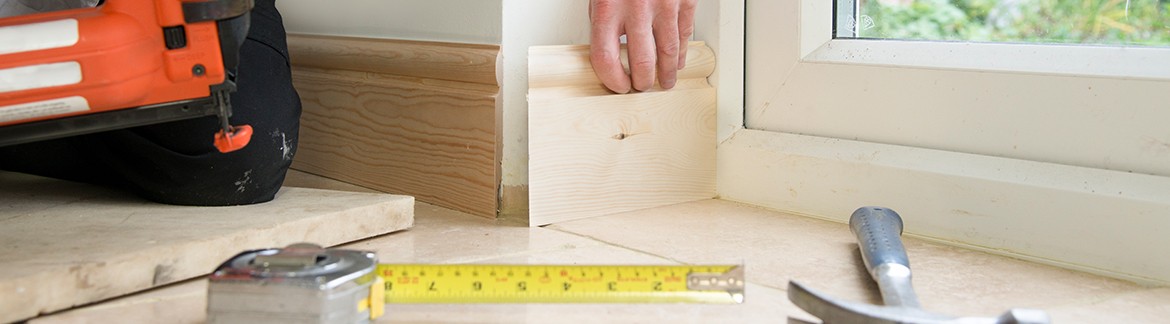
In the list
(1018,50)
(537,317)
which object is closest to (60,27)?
(537,317)

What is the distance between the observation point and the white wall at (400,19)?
1.51m

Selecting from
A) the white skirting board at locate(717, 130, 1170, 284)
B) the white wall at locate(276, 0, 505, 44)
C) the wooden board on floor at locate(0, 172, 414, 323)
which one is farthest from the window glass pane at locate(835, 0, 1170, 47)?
the wooden board on floor at locate(0, 172, 414, 323)

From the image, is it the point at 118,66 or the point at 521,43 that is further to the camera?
the point at 521,43

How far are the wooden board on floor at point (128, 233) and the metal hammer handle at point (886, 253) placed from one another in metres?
0.60

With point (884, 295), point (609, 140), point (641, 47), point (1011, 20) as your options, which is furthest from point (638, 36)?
point (884, 295)

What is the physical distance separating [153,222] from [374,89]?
503 millimetres

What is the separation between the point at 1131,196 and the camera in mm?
1168

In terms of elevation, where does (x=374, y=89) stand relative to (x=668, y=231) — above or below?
above

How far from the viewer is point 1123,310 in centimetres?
105

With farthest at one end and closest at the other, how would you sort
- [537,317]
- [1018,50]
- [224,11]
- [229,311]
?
[1018,50] → [224,11] → [537,317] → [229,311]

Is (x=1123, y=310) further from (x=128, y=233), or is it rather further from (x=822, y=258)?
(x=128, y=233)

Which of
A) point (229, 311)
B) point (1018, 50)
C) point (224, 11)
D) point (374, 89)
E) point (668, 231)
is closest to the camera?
point (229, 311)

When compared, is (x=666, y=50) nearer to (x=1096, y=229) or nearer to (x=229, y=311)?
(x=1096, y=229)

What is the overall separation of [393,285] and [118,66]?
0.41 m
